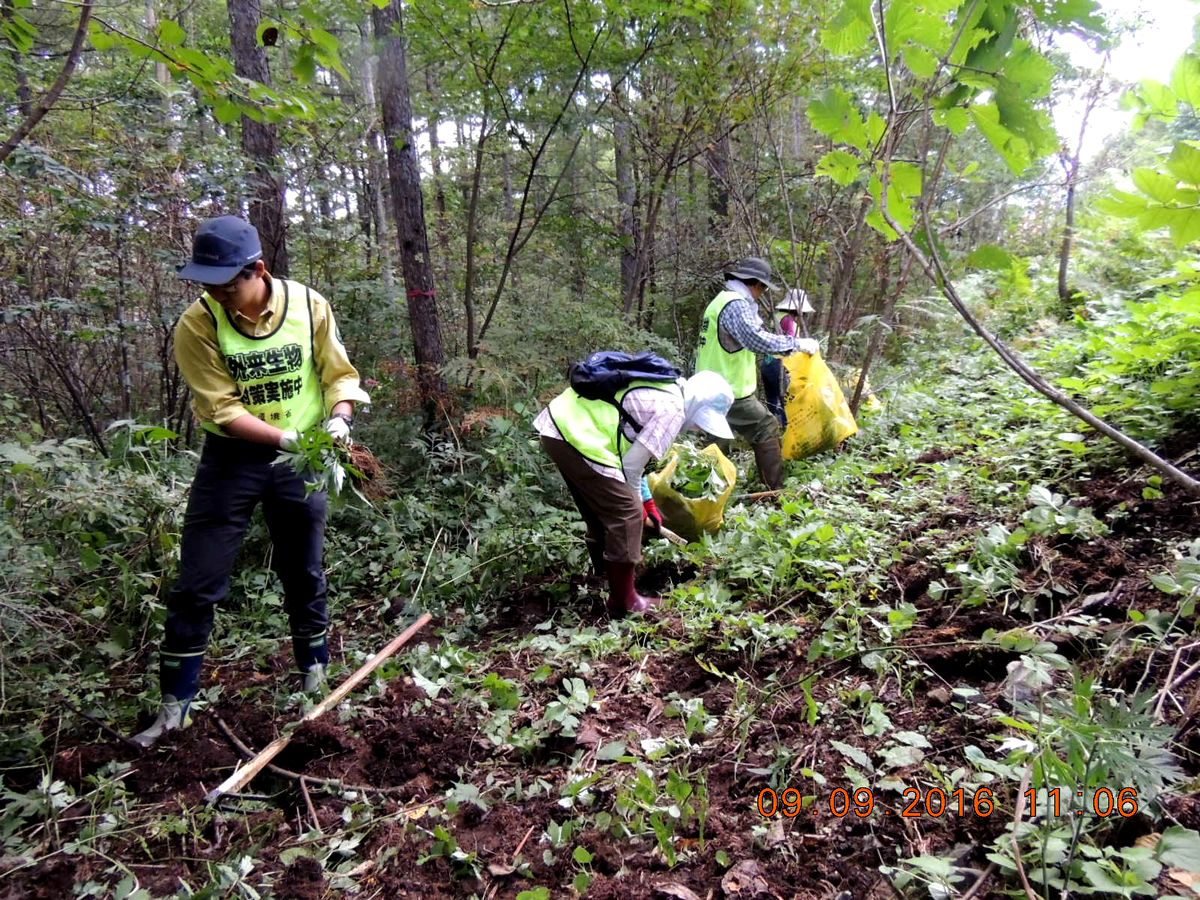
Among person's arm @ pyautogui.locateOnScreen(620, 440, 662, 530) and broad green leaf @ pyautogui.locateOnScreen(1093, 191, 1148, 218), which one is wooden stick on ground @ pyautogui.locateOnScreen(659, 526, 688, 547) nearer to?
person's arm @ pyautogui.locateOnScreen(620, 440, 662, 530)

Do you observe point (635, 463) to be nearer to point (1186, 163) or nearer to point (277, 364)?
point (277, 364)

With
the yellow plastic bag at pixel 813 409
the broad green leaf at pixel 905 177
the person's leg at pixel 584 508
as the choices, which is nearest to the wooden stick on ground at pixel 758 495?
the yellow plastic bag at pixel 813 409

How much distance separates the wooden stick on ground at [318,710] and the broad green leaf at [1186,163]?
3.19 metres

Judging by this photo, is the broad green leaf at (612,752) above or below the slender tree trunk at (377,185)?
below

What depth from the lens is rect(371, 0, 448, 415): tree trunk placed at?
18.5ft

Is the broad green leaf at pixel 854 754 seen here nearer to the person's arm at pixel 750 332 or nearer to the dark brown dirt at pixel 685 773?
the dark brown dirt at pixel 685 773

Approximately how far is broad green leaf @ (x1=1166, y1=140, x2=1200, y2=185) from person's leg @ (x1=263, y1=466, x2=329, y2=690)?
3.02 m

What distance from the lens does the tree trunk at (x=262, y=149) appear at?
19.7 ft

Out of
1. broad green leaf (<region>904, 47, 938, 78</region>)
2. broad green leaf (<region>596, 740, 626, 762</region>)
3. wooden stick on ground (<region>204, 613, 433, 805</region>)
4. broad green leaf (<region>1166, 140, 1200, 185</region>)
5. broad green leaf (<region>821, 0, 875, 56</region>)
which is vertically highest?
broad green leaf (<region>821, 0, 875, 56</region>)

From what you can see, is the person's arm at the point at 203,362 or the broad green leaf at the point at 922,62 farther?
the person's arm at the point at 203,362

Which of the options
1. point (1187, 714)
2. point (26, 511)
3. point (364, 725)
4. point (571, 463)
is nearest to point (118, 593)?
point (26, 511)

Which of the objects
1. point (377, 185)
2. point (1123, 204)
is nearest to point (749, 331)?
point (1123, 204)

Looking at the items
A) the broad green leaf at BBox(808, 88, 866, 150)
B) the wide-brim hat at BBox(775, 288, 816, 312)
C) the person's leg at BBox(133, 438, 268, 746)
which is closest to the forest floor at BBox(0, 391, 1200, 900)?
the person's leg at BBox(133, 438, 268, 746)

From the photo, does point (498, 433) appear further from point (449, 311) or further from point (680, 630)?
point (449, 311)
